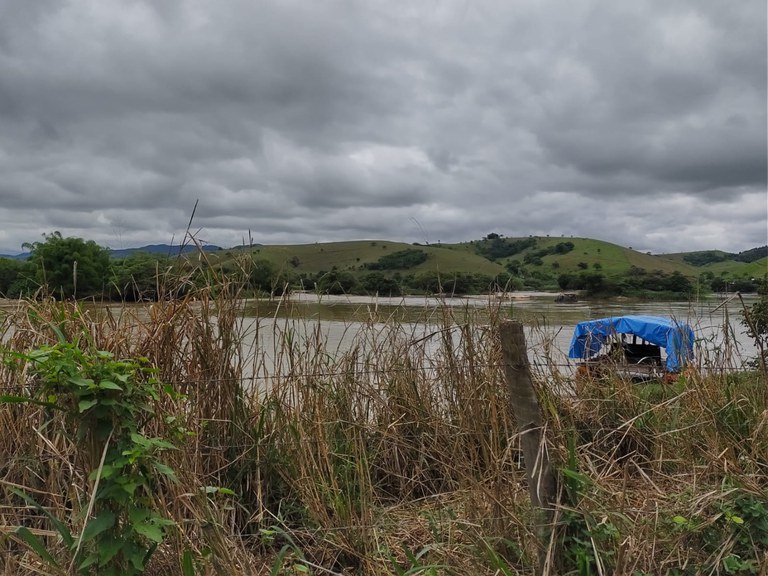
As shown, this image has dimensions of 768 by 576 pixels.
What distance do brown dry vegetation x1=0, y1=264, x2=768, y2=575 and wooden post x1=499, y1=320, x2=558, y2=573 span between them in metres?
0.08

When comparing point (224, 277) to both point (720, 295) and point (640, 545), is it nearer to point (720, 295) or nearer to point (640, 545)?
point (640, 545)

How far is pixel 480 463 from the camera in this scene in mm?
3551

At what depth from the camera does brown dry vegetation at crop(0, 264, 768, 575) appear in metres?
2.44

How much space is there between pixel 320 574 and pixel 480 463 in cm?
134

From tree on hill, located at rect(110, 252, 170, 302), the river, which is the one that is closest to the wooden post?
the river

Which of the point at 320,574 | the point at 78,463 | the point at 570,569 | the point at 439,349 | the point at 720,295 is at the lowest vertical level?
the point at 320,574

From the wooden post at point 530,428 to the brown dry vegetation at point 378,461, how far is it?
0.27 ft

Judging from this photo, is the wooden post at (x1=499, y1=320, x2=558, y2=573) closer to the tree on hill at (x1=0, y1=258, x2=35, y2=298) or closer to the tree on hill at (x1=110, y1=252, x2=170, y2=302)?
the tree on hill at (x1=110, y1=252, x2=170, y2=302)

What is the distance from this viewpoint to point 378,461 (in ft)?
12.7

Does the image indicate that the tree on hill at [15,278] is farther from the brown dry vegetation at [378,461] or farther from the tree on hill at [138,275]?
the tree on hill at [138,275]

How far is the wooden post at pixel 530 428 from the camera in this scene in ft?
7.75

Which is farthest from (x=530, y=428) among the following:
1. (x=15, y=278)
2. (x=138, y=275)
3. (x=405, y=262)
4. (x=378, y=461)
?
(x=405, y=262)

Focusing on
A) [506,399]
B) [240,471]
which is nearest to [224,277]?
[240,471]

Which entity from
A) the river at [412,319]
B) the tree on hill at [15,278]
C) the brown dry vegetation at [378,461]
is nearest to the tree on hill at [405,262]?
the river at [412,319]
